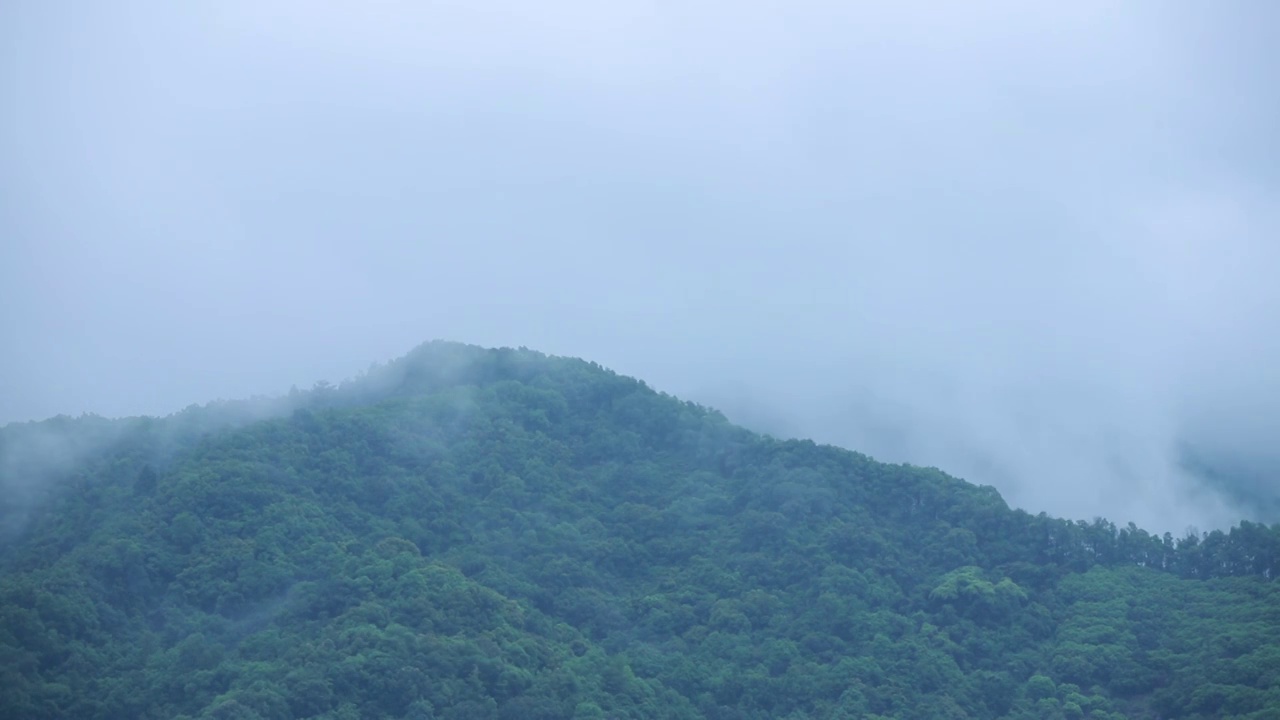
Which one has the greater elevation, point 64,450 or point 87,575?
point 64,450

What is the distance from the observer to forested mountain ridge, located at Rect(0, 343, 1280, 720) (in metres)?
54.9

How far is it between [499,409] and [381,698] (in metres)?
21.1

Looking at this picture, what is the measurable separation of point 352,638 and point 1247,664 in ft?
106

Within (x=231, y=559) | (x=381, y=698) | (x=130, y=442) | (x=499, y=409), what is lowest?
(x=381, y=698)

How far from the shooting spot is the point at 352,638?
5528 cm

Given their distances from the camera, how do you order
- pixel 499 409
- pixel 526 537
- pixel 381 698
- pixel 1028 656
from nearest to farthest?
pixel 381 698 → pixel 1028 656 → pixel 526 537 → pixel 499 409

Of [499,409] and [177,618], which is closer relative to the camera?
[177,618]

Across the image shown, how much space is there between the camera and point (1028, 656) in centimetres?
6116

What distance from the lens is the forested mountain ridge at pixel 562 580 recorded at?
54906 millimetres

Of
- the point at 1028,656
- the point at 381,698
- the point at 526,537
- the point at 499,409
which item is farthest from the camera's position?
the point at 499,409

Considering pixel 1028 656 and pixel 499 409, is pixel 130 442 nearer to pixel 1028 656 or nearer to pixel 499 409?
pixel 499 409

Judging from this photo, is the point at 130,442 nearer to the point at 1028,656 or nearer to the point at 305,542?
the point at 305,542

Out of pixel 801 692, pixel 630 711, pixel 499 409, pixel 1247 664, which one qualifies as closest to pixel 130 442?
pixel 499 409

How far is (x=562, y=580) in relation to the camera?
209 ft
